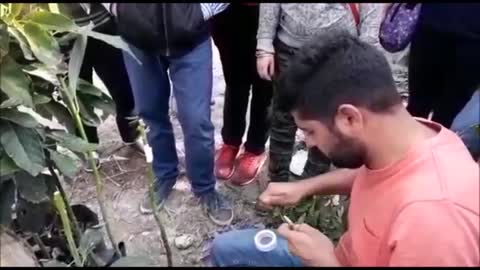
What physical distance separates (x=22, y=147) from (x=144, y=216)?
109 centimetres

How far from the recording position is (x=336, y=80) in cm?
134

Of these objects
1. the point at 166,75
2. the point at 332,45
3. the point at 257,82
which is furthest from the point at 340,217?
the point at 332,45

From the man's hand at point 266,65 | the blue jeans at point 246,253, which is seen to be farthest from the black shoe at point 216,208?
the blue jeans at point 246,253

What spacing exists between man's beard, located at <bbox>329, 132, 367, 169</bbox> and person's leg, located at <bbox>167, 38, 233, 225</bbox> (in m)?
0.82

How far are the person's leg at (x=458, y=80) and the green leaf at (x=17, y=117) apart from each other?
121 cm

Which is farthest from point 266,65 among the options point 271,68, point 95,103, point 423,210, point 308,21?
point 423,210

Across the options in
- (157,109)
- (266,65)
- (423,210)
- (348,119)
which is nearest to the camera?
(423,210)

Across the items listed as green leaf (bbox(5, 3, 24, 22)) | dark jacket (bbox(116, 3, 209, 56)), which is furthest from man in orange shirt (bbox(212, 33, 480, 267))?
dark jacket (bbox(116, 3, 209, 56))

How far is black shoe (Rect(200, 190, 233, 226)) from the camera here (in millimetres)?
2404

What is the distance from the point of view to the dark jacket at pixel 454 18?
1.96 meters

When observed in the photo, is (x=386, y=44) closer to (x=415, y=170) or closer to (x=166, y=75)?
(x=166, y=75)

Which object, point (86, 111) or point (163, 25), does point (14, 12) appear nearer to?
point (86, 111)

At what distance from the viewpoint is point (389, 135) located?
1.29 metres

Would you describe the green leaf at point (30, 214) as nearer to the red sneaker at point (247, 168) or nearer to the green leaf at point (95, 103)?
the green leaf at point (95, 103)
